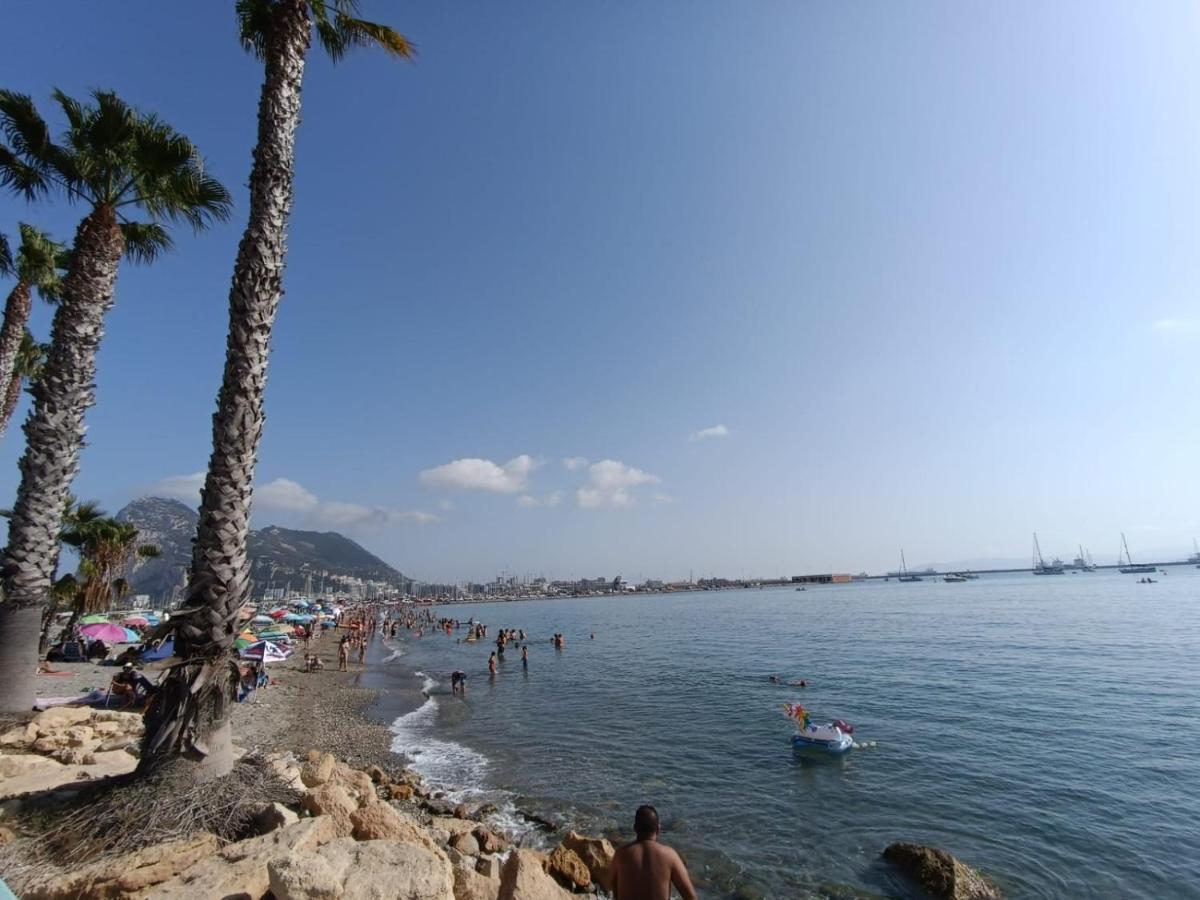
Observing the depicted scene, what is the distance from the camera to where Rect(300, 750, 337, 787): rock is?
8.90 m

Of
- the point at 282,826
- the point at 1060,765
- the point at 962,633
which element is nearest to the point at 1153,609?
the point at 962,633

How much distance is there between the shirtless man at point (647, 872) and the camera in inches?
197

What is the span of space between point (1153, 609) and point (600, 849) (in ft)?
274

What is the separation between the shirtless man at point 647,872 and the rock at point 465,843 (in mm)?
5159

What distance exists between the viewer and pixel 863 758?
54.2 ft

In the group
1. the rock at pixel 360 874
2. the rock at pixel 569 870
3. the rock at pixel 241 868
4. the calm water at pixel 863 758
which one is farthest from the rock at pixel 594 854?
the rock at pixel 241 868

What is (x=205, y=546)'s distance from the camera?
690 centimetres

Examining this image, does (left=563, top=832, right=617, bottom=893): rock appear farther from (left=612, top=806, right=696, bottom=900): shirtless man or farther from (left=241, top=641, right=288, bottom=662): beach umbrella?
(left=241, top=641, right=288, bottom=662): beach umbrella

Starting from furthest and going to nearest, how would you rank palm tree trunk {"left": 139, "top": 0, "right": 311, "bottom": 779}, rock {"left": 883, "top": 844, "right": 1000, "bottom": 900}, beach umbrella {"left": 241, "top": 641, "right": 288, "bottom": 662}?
beach umbrella {"left": 241, "top": 641, "right": 288, "bottom": 662} < rock {"left": 883, "top": 844, "right": 1000, "bottom": 900} < palm tree trunk {"left": 139, "top": 0, "right": 311, "bottom": 779}

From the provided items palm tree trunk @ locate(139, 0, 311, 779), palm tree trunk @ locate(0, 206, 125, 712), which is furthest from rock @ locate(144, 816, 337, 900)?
palm tree trunk @ locate(0, 206, 125, 712)

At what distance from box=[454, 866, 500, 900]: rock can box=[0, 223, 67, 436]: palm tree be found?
58.3ft

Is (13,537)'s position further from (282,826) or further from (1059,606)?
(1059,606)

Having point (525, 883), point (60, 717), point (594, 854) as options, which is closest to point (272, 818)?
point (525, 883)

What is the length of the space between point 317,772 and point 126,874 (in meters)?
4.68
